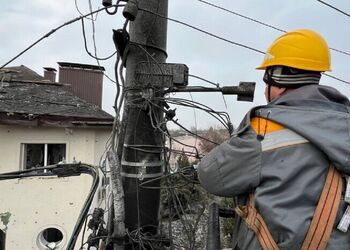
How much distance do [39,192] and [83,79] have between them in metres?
5.45

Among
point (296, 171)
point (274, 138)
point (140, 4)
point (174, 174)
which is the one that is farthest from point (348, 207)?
point (140, 4)

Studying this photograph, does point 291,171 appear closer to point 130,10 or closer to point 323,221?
point 323,221

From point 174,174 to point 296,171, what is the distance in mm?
1267

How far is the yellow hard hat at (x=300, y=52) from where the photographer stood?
1.54m

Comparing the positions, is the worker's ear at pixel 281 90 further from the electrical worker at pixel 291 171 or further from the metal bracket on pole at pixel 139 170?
the metal bracket on pole at pixel 139 170

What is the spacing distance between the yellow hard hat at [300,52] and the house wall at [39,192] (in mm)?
9092

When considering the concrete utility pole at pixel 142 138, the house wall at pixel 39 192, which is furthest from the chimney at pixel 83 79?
the concrete utility pole at pixel 142 138

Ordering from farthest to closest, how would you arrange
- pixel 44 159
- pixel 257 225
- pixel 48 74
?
pixel 48 74 → pixel 44 159 → pixel 257 225

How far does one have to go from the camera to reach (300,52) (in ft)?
5.08

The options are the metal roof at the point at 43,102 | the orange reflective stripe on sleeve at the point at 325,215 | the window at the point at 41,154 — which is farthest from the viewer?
the window at the point at 41,154

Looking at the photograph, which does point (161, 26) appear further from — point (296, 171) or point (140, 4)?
point (296, 171)

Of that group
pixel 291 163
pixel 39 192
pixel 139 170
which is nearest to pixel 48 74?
pixel 39 192

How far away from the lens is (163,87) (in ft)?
7.63

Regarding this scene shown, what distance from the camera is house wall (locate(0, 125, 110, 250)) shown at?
9.72 metres
